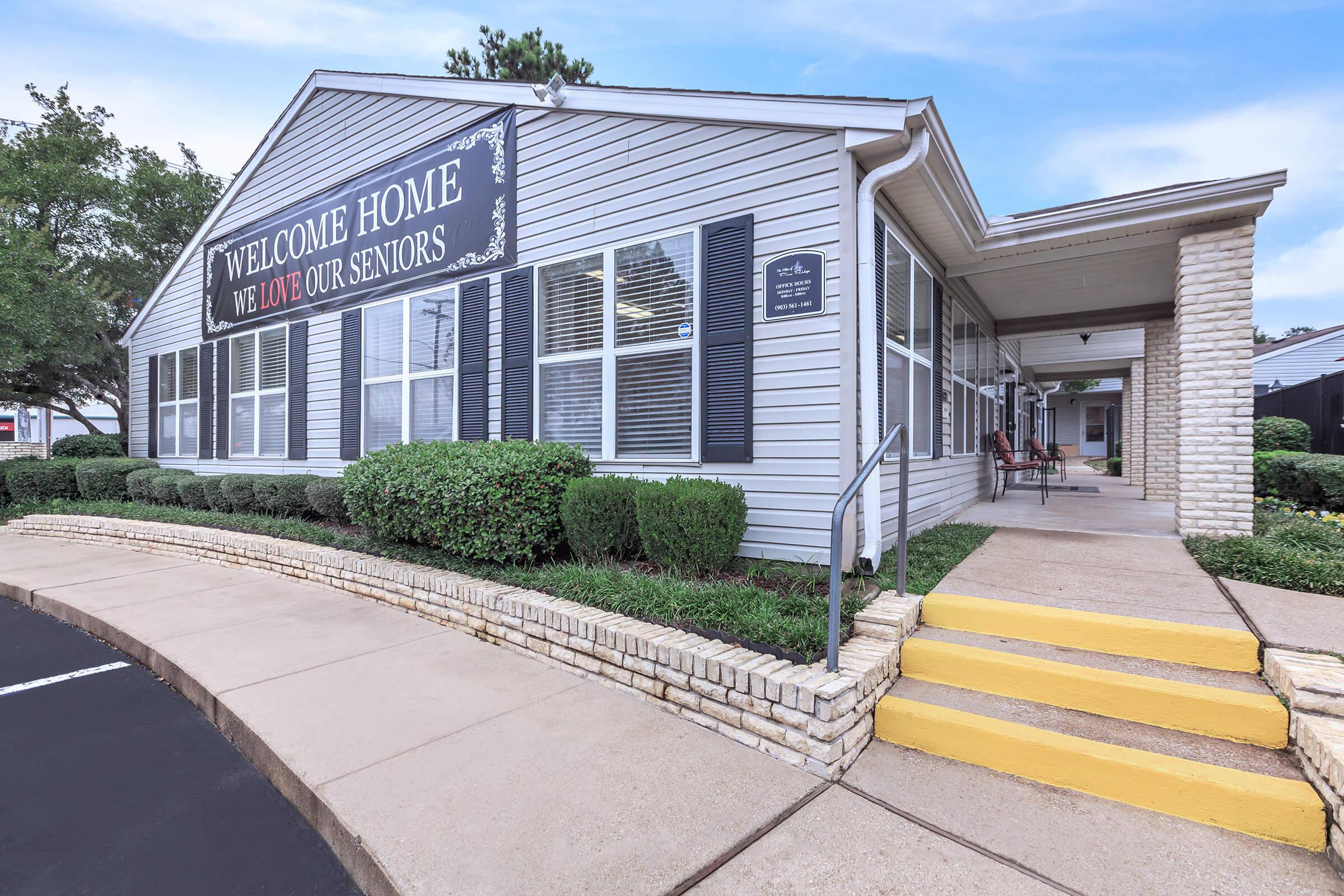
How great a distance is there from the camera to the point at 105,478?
9.06 metres

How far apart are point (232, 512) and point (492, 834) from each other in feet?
24.0

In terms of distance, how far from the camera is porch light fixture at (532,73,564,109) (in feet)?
16.8

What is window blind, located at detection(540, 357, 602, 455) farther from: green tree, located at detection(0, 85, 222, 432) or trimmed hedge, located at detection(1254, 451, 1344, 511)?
green tree, located at detection(0, 85, 222, 432)

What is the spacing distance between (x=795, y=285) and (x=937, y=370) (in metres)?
2.60

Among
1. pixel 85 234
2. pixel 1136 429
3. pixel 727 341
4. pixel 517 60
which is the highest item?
pixel 517 60

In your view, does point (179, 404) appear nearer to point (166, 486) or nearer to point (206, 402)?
point (206, 402)

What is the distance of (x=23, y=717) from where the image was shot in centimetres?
309

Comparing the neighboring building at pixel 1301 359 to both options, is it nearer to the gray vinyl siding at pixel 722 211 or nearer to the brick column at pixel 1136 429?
the brick column at pixel 1136 429

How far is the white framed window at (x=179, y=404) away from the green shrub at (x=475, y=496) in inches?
250

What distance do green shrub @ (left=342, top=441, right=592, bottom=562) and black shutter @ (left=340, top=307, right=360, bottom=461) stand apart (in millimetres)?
2062

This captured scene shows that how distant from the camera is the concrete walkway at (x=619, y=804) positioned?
5.78ft

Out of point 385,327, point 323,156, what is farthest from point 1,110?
point 385,327

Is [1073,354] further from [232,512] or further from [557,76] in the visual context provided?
[232,512]

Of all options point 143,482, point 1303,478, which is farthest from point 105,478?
point 1303,478
